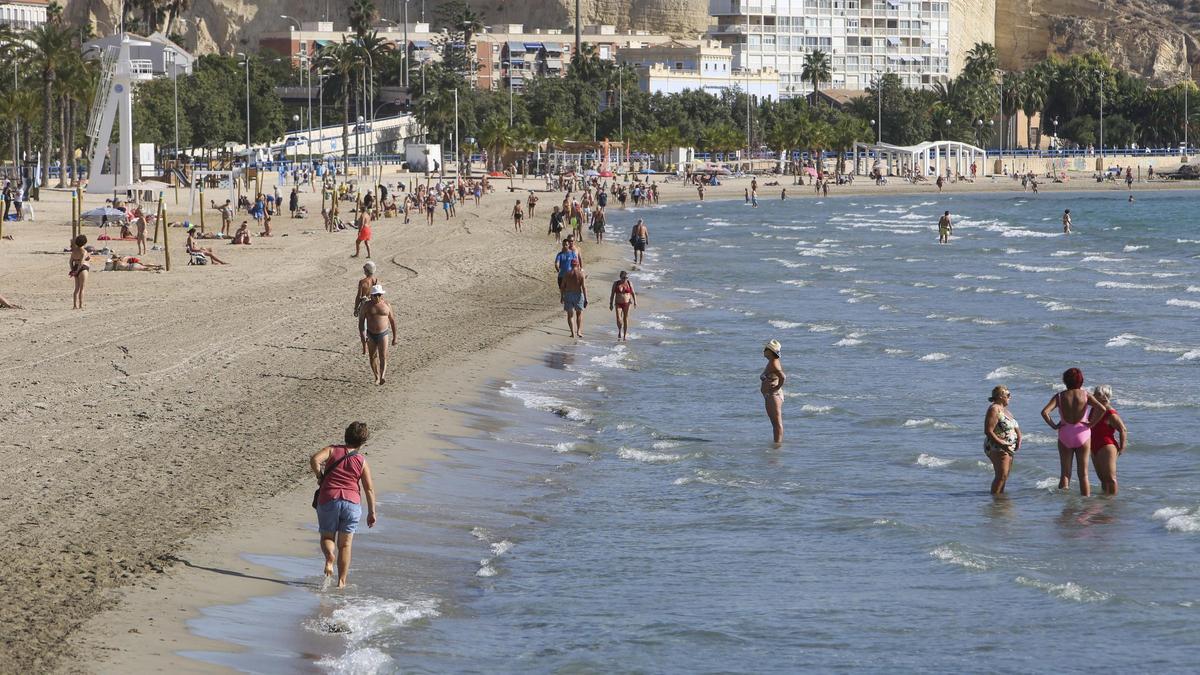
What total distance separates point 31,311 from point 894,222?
170 ft

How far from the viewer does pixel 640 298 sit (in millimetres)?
34719

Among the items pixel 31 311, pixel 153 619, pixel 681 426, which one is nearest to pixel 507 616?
pixel 153 619

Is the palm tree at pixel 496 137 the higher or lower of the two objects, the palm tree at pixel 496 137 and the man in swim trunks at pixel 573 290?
the higher

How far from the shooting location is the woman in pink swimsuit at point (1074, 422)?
46.5 feet

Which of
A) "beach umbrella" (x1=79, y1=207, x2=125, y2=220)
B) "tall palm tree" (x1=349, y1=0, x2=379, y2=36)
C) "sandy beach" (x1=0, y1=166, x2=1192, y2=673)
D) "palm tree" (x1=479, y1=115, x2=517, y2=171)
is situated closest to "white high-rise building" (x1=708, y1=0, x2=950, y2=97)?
"tall palm tree" (x1=349, y1=0, x2=379, y2=36)

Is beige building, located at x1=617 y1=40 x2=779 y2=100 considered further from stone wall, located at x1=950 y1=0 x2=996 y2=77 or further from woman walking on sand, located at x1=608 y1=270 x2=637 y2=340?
woman walking on sand, located at x1=608 y1=270 x2=637 y2=340

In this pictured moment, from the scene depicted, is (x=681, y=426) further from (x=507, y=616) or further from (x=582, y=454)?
(x=507, y=616)

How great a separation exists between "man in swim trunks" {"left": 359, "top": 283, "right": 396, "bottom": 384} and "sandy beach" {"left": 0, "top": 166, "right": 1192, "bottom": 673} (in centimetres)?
30

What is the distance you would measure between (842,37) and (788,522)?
157 meters

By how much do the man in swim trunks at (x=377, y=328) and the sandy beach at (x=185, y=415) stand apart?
0.30 metres

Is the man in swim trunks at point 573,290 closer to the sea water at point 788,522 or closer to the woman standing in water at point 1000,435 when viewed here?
the sea water at point 788,522

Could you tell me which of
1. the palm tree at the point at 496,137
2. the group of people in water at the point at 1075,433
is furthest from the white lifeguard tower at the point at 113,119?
the group of people in water at the point at 1075,433

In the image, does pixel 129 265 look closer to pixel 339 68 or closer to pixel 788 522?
pixel 788 522

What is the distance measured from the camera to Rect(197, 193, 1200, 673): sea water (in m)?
10.9
